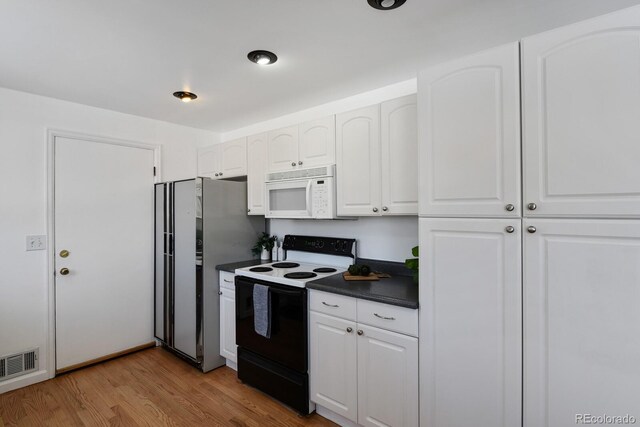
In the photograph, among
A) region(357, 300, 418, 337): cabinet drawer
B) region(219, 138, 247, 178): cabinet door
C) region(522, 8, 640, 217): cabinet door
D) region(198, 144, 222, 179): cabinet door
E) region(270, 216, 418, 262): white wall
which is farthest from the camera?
region(198, 144, 222, 179): cabinet door

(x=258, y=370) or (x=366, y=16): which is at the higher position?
(x=366, y=16)

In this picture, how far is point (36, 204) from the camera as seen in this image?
102 inches

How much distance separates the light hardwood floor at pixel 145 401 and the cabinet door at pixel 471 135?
1683 millimetres

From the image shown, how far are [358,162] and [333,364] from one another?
52.9 inches

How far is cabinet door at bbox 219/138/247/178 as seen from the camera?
3049 mm

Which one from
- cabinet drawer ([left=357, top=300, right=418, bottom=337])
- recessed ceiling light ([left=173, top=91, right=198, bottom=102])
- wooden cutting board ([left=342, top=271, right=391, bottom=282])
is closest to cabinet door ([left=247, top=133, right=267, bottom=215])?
recessed ceiling light ([left=173, top=91, right=198, bottom=102])

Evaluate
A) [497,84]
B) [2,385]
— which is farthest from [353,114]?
[2,385]

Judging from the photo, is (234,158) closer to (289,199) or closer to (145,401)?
(289,199)

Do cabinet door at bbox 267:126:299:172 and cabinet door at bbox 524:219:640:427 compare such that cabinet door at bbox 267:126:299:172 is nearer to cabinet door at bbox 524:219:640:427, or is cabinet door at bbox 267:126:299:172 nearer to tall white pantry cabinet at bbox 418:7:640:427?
tall white pantry cabinet at bbox 418:7:640:427

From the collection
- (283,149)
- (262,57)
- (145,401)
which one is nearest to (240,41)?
(262,57)

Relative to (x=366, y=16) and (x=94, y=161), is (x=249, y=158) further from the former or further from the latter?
(x=366, y=16)

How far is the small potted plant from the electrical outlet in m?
1.71

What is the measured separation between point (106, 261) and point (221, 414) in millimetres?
1818

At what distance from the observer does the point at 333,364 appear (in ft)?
6.48
